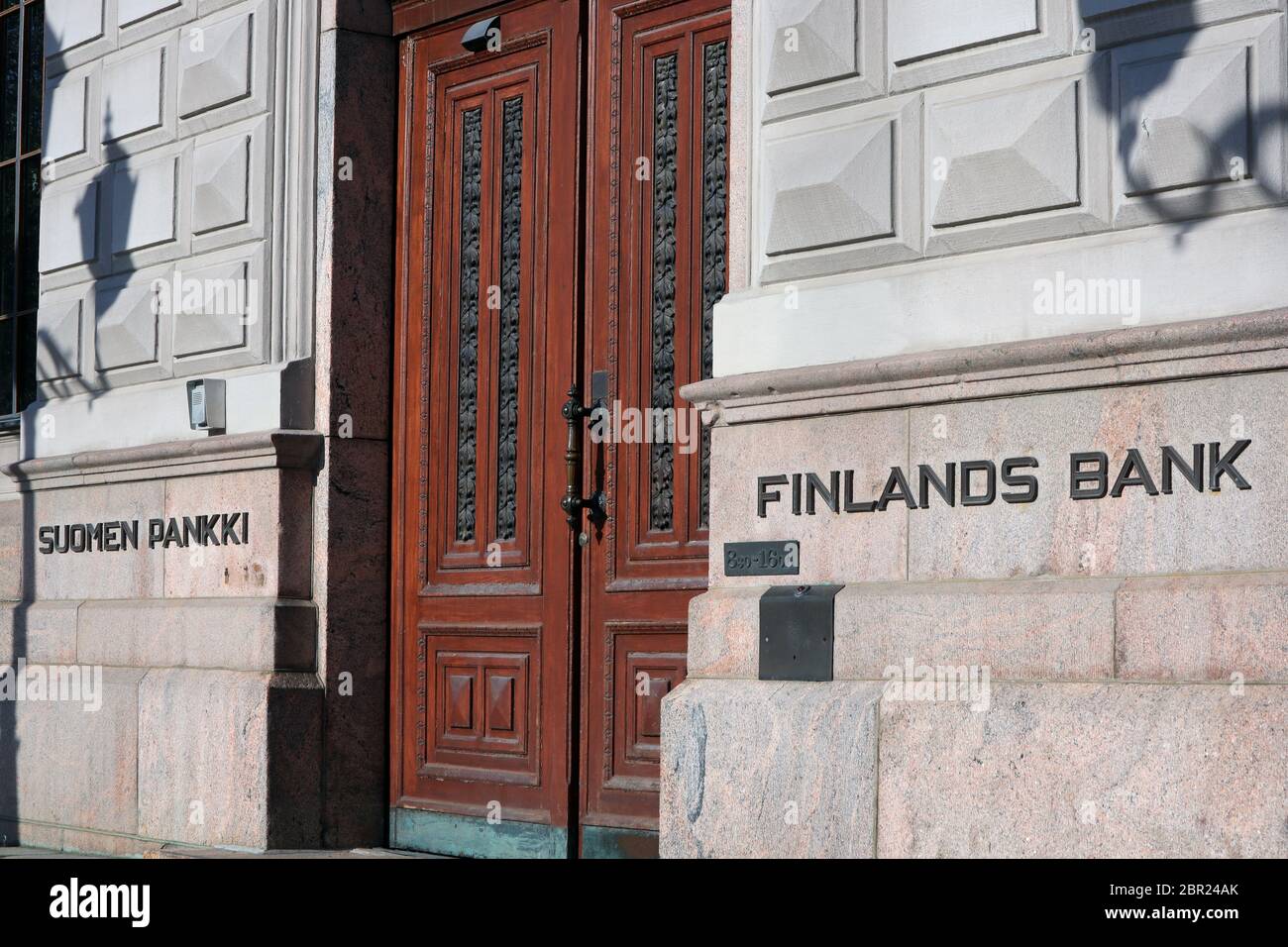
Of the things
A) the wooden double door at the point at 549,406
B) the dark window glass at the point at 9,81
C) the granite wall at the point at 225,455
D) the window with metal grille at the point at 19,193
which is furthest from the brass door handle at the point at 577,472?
the dark window glass at the point at 9,81

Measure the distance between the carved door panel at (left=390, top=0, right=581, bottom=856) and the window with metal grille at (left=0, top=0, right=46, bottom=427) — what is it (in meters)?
3.71

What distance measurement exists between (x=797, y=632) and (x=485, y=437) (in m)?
2.61

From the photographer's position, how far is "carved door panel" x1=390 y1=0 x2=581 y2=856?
814cm

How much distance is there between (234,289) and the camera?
30.4 ft

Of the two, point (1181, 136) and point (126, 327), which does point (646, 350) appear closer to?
point (1181, 136)

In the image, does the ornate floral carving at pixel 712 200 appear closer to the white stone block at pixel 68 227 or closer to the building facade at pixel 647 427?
the building facade at pixel 647 427

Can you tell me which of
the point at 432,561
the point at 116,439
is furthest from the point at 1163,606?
the point at 116,439

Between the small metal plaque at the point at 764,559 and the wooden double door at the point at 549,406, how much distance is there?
71cm

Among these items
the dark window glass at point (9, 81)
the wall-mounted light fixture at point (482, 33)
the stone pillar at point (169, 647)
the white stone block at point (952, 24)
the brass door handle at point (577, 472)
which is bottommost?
the stone pillar at point (169, 647)

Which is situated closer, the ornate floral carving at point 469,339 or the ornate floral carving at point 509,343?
the ornate floral carving at point 509,343

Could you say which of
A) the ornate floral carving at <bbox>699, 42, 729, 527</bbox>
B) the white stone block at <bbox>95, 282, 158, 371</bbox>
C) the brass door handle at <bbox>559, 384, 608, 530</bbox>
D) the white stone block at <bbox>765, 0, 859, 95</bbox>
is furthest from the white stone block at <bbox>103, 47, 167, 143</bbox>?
the white stone block at <bbox>765, 0, 859, 95</bbox>

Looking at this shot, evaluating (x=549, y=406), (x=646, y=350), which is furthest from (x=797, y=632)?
(x=549, y=406)

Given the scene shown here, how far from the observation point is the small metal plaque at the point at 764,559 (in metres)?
6.51

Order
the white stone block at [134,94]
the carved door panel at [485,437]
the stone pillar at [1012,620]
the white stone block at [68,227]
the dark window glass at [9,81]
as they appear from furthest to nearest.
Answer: the dark window glass at [9,81]
the white stone block at [68,227]
the white stone block at [134,94]
the carved door panel at [485,437]
the stone pillar at [1012,620]
